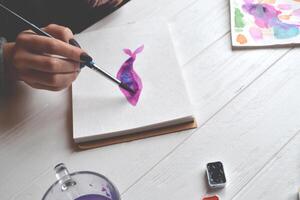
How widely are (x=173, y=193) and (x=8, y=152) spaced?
0.31 metres

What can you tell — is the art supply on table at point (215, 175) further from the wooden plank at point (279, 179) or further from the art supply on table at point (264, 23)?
the art supply on table at point (264, 23)

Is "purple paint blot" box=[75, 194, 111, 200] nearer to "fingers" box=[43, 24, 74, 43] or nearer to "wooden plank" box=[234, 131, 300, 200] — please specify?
"wooden plank" box=[234, 131, 300, 200]

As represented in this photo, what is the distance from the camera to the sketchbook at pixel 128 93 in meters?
0.68

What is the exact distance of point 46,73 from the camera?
0.74 metres

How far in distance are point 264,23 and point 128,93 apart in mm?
306

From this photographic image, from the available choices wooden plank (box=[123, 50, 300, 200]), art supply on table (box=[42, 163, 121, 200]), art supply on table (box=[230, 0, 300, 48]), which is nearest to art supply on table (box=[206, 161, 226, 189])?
wooden plank (box=[123, 50, 300, 200])

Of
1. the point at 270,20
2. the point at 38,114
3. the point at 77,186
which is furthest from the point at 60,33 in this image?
the point at 270,20

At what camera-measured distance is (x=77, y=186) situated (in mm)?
614

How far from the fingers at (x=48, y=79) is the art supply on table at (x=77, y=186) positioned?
186 mm

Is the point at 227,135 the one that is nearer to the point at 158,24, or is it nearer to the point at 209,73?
the point at 209,73

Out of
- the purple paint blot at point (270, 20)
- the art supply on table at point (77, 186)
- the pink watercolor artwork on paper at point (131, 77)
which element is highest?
the purple paint blot at point (270, 20)

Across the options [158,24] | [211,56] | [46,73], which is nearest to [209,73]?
[211,56]

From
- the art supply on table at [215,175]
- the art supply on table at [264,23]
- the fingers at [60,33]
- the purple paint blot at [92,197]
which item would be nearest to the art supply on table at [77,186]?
the purple paint blot at [92,197]

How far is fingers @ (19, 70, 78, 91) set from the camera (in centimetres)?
73
